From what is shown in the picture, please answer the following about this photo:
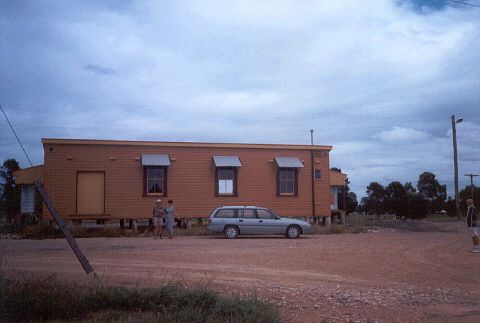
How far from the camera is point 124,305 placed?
781 centimetres

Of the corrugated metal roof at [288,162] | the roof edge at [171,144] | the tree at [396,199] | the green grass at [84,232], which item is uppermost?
the roof edge at [171,144]

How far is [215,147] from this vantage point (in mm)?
27203

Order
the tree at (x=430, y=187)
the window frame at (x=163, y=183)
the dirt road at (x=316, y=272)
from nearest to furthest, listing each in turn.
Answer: the dirt road at (x=316, y=272)
the window frame at (x=163, y=183)
the tree at (x=430, y=187)

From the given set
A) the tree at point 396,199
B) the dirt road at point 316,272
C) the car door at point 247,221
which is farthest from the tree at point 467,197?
the dirt road at point 316,272

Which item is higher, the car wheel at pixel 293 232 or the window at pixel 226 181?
the window at pixel 226 181

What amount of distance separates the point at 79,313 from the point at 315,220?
22.6 metres

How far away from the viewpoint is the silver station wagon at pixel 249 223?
21578 millimetres

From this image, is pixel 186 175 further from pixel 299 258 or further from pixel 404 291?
pixel 404 291

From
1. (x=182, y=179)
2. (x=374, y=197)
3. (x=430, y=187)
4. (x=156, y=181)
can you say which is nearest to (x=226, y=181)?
(x=182, y=179)

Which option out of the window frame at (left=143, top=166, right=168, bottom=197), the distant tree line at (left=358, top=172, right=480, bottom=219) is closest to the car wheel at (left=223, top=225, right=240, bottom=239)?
the window frame at (left=143, top=166, right=168, bottom=197)

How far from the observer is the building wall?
25297mm

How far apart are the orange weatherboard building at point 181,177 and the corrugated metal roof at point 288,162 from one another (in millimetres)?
52

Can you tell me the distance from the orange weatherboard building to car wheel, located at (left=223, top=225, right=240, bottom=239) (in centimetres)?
548

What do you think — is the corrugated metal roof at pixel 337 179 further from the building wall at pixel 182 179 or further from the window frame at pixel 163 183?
the window frame at pixel 163 183
